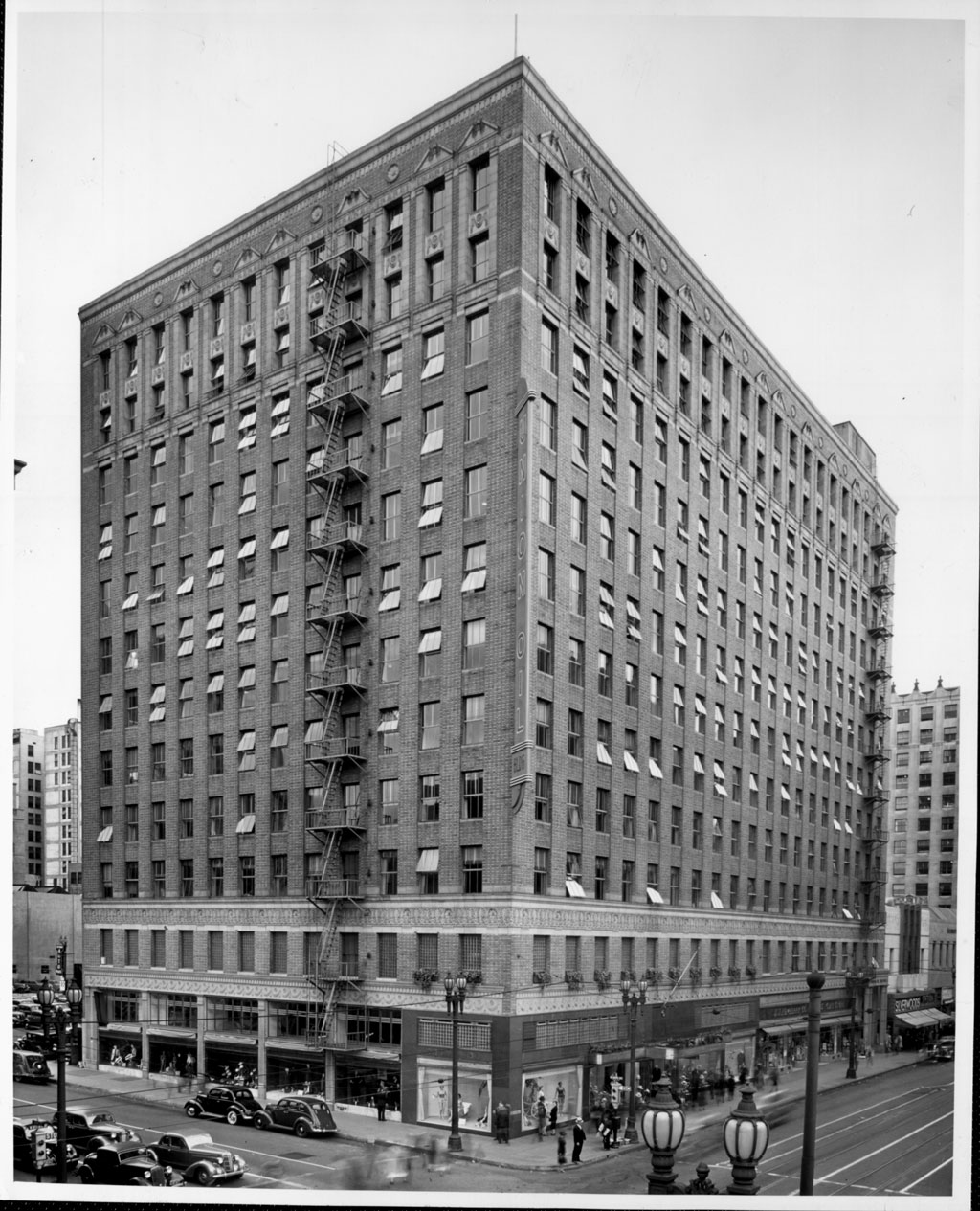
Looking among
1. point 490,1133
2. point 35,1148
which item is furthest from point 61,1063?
point 490,1133

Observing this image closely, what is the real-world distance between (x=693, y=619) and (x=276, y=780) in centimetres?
1353

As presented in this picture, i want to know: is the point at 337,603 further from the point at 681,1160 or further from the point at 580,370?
the point at 681,1160

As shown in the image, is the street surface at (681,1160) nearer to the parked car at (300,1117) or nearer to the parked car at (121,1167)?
the parked car at (300,1117)

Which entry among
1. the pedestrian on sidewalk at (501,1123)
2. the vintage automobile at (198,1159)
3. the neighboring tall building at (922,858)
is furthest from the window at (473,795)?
the neighboring tall building at (922,858)

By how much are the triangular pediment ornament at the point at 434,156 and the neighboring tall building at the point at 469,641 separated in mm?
55

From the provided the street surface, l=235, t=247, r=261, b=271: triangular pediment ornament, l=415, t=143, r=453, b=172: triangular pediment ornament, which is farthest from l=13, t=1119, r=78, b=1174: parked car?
l=415, t=143, r=453, b=172: triangular pediment ornament

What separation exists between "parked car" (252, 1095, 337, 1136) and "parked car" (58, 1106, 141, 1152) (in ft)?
10.2

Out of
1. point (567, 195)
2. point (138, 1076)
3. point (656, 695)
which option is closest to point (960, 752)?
point (656, 695)

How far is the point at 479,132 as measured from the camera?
95.5 ft

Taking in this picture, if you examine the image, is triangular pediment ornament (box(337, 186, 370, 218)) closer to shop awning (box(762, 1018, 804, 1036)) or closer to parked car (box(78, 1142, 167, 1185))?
parked car (box(78, 1142, 167, 1185))

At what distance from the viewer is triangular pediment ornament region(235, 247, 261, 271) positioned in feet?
110

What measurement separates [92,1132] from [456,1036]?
27.0 feet

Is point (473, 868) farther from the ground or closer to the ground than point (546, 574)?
closer to the ground

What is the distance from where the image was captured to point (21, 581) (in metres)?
24.0
